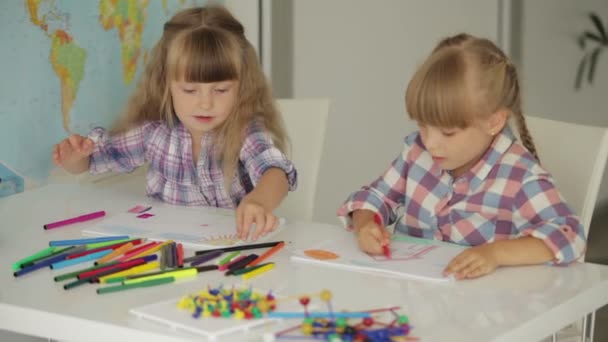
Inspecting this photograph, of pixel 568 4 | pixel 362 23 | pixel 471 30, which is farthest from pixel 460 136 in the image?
pixel 568 4

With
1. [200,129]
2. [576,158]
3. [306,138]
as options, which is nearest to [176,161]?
[200,129]

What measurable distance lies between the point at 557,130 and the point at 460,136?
1.12 ft

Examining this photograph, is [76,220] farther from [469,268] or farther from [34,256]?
[469,268]

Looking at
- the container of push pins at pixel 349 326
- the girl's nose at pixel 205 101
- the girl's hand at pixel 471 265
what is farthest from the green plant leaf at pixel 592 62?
the container of push pins at pixel 349 326

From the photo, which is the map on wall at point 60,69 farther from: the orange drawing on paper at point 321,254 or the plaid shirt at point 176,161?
the orange drawing on paper at point 321,254

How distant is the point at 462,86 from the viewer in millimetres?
1782

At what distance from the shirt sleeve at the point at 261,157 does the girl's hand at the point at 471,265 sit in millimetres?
641

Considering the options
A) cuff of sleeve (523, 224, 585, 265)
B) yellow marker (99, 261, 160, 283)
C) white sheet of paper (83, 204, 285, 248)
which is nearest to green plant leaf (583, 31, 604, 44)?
white sheet of paper (83, 204, 285, 248)

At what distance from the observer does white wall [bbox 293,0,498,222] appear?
3459mm

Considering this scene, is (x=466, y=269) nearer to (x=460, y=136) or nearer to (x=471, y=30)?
(x=460, y=136)

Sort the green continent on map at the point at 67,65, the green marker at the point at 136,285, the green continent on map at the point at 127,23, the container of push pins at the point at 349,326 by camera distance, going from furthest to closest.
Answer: the green continent on map at the point at 127,23 → the green continent on map at the point at 67,65 → the green marker at the point at 136,285 → the container of push pins at the point at 349,326

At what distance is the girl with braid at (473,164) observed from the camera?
1740mm

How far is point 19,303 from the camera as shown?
58.0 inches

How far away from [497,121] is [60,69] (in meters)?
1.06
